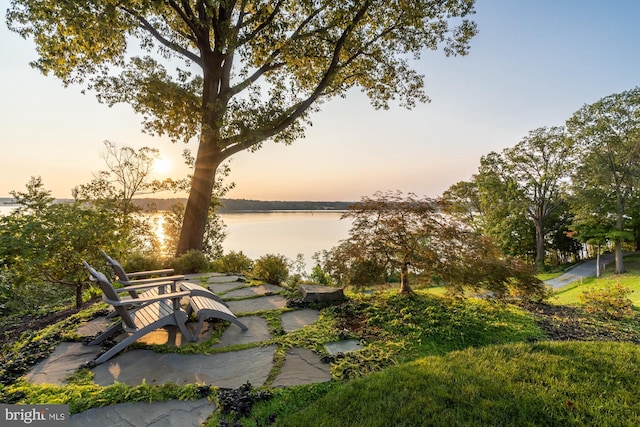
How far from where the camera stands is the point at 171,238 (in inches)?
454

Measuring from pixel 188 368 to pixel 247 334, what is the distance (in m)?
0.93

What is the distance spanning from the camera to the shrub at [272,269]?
6754 millimetres

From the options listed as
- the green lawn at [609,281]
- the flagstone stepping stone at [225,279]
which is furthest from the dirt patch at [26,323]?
the green lawn at [609,281]

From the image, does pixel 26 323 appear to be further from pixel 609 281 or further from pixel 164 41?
pixel 609 281

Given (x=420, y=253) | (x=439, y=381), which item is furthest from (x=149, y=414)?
(x=420, y=253)

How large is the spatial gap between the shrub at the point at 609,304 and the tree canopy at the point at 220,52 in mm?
7109

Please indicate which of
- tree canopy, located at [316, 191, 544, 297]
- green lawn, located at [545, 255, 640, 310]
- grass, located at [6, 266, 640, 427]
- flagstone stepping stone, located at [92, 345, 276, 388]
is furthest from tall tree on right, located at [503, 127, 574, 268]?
flagstone stepping stone, located at [92, 345, 276, 388]

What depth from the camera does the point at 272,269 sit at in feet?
22.2

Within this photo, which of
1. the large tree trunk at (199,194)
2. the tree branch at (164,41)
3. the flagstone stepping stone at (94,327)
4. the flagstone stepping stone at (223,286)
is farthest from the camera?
the large tree trunk at (199,194)

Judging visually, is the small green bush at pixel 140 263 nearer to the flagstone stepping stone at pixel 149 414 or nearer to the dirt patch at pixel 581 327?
the flagstone stepping stone at pixel 149 414

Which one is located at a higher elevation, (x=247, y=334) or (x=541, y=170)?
(x=541, y=170)

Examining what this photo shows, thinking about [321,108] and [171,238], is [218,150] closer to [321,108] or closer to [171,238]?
[321,108]

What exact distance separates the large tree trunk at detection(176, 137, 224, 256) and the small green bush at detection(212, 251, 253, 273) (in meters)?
0.78

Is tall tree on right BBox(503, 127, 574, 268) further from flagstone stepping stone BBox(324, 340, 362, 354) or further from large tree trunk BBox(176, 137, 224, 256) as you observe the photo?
flagstone stepping stone BBox(324, 340, 362, 354)
